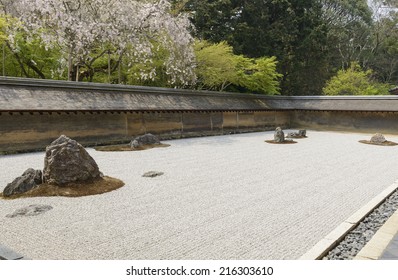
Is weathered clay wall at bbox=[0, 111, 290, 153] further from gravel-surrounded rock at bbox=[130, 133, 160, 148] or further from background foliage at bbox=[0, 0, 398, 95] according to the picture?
background foliage at bbox=[0, 0, 398, 95]

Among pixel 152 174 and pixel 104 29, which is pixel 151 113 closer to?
pixel 104 29

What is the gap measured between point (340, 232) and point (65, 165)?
19.7 feet

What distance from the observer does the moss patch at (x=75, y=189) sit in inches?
281

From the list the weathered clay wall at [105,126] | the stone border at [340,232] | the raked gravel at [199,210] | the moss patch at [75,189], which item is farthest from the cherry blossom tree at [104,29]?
the stone border at [340,232]

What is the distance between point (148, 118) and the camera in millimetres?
17969

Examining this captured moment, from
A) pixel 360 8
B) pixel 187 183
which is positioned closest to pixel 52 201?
pixel 187 183

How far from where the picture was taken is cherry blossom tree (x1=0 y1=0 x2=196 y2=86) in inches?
712

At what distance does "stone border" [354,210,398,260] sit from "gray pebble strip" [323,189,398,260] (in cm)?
13

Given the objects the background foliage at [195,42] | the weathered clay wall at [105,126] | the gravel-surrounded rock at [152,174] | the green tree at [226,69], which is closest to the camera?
the gravel-surrounded rock at [152,174]

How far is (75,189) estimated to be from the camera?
7453 mm

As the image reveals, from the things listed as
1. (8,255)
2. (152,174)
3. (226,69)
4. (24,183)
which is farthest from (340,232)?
(226,69)

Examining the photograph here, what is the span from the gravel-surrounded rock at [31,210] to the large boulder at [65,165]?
53.3 inches

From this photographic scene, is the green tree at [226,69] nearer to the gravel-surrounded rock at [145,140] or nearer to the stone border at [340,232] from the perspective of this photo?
the gravel-surrounded rock at [145,140]

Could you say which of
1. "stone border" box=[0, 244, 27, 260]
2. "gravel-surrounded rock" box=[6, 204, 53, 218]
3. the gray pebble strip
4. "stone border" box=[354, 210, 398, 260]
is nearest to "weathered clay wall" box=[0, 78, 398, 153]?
"gravel-surrounded rock" box=[6, 204, 53, 218]
